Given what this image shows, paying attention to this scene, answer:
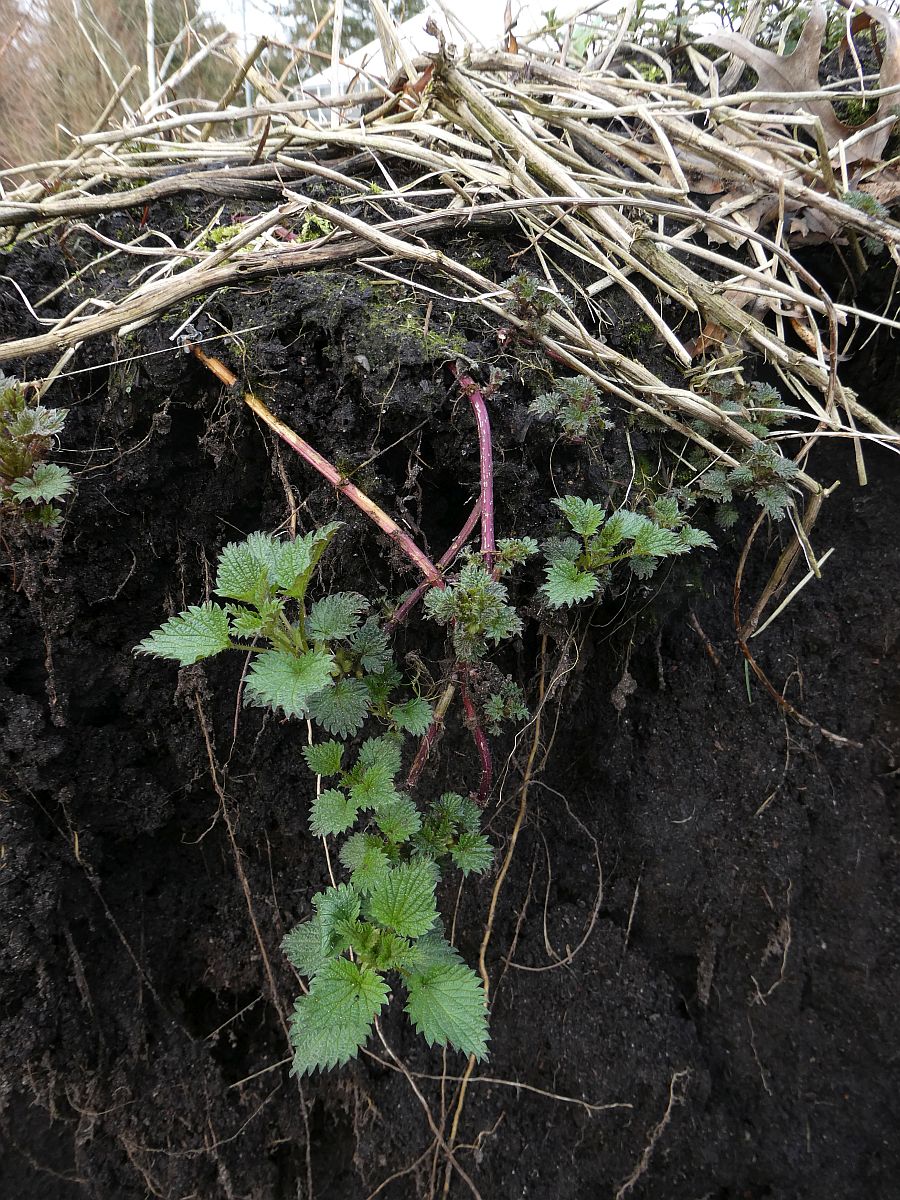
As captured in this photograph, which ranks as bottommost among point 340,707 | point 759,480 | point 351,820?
point 759,480

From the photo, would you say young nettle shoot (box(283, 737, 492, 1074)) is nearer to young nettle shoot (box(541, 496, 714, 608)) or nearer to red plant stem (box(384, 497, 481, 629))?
red plant stem (box(384, 497, 481, 629))

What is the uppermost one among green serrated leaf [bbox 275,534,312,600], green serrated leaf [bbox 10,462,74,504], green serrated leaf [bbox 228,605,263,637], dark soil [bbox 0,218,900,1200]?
green serrated leaf [bbox 10,462,74,504]

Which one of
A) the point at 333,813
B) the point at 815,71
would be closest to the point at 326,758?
the point at 333,813

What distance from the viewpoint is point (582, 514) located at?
1.06m

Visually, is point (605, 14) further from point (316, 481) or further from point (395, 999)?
point (395, 999)

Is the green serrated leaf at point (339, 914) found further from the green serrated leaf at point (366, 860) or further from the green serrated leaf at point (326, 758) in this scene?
the green serrated leaf at point (326, 758)

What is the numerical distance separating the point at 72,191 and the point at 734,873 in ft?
7.28

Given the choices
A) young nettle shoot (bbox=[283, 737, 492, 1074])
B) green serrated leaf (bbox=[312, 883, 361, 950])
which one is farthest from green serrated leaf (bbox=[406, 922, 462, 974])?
green serrated leaf (bbox=[312, 883, 361, 950])

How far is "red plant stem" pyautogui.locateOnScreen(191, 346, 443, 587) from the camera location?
1.06m

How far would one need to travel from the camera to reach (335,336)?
3.72ft

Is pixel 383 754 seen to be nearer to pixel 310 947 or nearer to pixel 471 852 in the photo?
pixel 471 852

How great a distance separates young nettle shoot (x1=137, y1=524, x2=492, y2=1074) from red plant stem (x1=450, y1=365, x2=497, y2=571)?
0.79 ft

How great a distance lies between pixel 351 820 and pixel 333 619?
1.06 feet

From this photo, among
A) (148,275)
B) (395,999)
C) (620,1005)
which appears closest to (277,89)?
(148,275)
